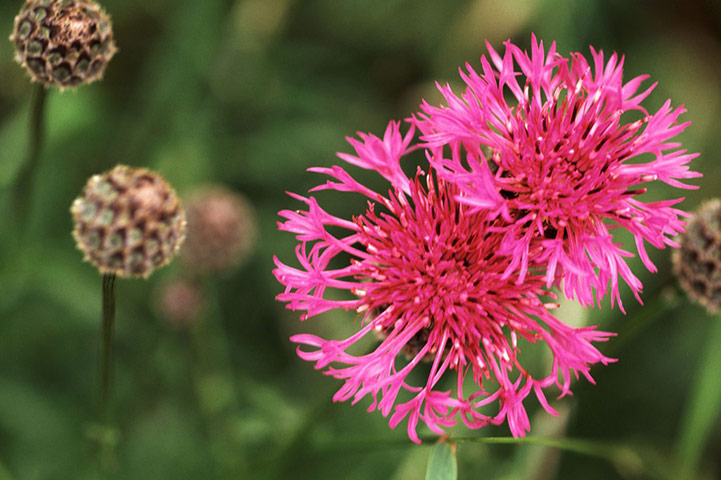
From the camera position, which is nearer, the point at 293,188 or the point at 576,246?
the point at 576,246

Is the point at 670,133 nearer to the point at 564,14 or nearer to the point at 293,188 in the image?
the point at 564,14

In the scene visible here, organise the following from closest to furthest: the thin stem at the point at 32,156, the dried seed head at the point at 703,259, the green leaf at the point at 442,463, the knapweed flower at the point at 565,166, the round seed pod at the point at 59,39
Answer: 1. the green leaf at the point at 442,463
2. the knapweed flower at the point at 565,166
3. the round seed pod at the point at 59,39
4. the thin stem at the point at 32,156
5. the dried seed head at the point at 703,259

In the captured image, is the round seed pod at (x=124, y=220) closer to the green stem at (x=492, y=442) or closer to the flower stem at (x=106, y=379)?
the flower stem at (x=106, y=379)

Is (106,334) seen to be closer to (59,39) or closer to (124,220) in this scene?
(124,220)

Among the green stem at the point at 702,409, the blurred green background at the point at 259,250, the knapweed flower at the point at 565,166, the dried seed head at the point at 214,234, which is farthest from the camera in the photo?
the blurred green background at the point at 259,250

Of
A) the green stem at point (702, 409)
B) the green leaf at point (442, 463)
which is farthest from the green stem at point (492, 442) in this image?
the green stem at point (702, 409)

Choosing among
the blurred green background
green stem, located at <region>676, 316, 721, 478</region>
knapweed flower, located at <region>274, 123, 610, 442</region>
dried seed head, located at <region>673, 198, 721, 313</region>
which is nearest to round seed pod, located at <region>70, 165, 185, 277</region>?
knapweed flower, located at <region>274, 123, 610, 442</region>

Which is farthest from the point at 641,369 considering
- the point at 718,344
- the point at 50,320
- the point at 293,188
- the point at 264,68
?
the point at 50,320

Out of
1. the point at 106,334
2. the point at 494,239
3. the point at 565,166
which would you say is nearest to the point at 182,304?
the point at 106,334
